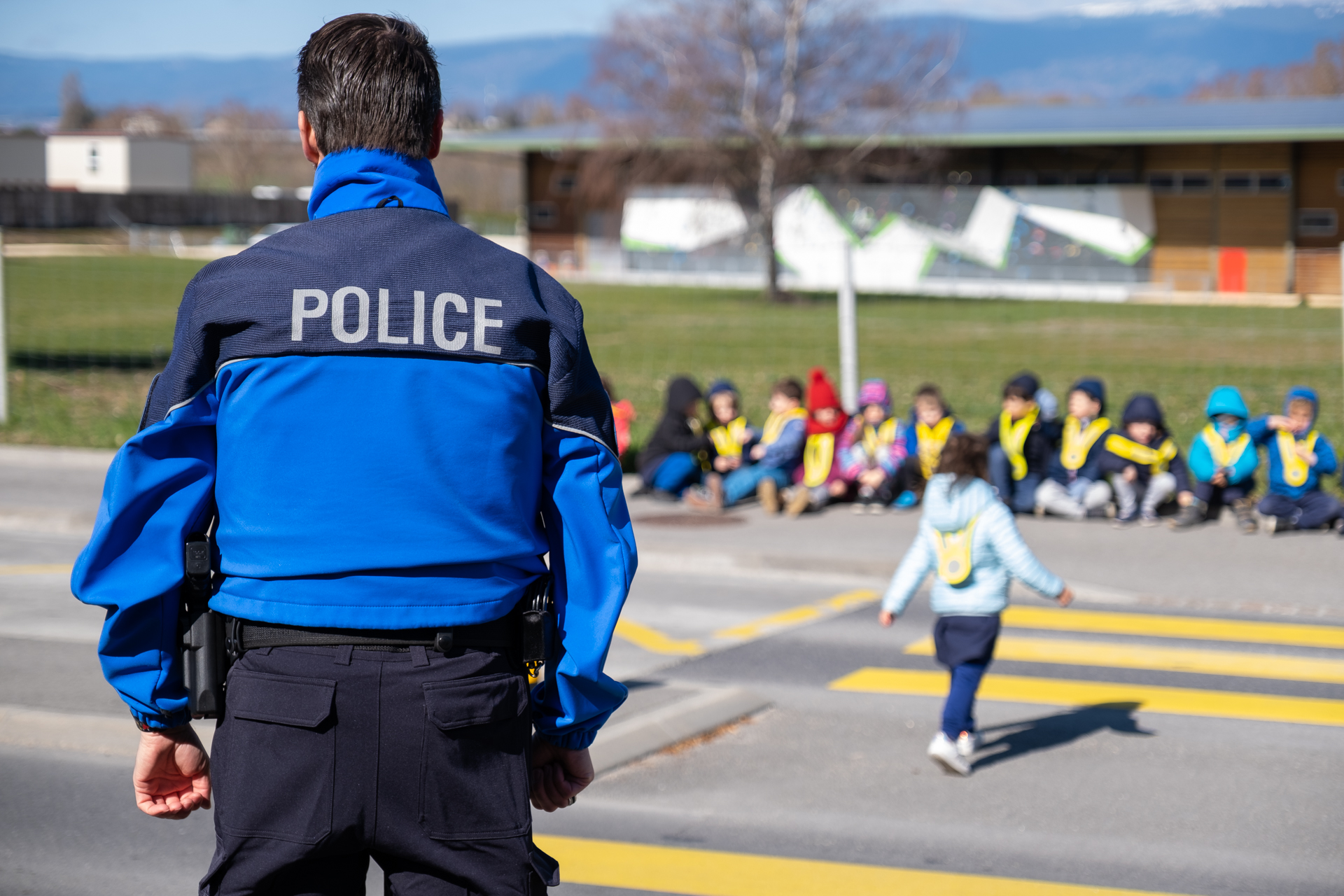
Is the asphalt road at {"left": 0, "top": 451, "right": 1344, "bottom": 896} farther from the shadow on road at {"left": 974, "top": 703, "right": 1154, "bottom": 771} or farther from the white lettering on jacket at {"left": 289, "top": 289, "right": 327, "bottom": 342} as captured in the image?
the white lettering on jacket at {"left": 289, "top": 289, "right": 327, "bottom": 342}

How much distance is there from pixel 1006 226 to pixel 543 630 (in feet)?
161

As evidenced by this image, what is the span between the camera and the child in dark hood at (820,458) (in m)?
12.2

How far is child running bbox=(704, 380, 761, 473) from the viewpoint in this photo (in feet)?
42.0

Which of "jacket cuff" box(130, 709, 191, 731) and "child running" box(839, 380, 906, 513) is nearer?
"jacket cuff" box(130, 709, 191, 731)

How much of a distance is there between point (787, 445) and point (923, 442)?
3.82 ft

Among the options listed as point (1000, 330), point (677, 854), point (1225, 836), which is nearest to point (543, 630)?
point (677, 854)

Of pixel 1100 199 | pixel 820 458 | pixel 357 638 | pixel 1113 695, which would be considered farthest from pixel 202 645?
pixel 1100 199

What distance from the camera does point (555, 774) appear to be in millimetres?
2588

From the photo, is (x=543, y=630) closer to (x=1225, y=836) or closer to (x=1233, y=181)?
(x=1225, y=836)

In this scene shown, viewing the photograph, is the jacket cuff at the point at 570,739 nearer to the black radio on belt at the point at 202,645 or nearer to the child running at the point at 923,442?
the black radio on belt at the point at 202,645

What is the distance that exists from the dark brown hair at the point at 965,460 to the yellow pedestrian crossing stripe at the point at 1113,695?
4.52 feet

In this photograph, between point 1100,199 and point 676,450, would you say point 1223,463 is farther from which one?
point 1100,199

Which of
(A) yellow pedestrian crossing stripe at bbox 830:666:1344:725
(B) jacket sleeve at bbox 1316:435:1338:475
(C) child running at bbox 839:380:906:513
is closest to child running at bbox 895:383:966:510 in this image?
(C) child running at bbox 839:380:906:513

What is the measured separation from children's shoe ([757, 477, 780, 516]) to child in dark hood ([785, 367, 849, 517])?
0.11 meters
